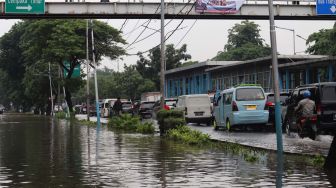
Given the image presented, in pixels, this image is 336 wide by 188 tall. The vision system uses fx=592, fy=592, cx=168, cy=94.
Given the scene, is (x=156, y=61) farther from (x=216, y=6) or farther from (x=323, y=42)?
(x=216, y=6)

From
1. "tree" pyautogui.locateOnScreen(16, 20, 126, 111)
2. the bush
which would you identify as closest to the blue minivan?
the bush

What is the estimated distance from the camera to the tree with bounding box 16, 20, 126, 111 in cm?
5431

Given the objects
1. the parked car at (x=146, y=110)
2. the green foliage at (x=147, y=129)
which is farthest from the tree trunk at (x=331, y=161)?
the parked car at (x=146, y=110)

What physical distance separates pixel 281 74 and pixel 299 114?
29145 mm

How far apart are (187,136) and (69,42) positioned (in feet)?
120

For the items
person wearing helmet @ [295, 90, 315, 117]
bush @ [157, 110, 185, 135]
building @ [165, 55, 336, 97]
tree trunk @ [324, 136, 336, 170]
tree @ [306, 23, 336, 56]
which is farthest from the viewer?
tree @ [306, 23, 336, 56]

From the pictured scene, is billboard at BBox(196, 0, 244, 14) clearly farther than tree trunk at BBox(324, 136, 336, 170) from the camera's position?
A: Yes

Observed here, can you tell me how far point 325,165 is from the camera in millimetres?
11375

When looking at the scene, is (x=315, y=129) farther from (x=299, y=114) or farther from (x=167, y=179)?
(x=167, y=179)

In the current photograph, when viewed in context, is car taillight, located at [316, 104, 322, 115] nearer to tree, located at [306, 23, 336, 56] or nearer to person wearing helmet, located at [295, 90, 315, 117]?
person wearing helmet, located at [295, 90, 315, 117]

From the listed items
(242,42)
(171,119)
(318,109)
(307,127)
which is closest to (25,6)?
(171,119)

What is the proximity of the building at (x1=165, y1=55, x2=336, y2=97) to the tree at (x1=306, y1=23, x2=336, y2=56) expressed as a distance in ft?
10.8

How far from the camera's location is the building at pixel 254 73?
38.8m

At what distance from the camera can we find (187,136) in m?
19.4
